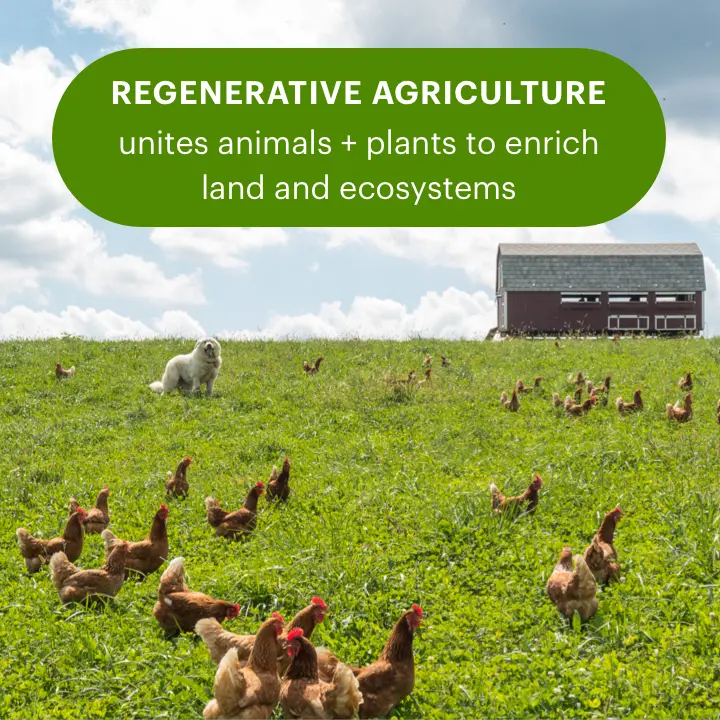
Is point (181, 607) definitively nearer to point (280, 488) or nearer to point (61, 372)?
point (280, 488)

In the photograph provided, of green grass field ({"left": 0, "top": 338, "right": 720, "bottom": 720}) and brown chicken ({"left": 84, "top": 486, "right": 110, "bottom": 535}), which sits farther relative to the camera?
brown chicken ({"left": 84, "top": 486, "right": 110, "bottom": 535})

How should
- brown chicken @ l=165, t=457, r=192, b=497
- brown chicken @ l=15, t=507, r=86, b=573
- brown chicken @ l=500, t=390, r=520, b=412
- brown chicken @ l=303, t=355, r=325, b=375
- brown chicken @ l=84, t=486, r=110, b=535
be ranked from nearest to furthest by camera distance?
brown chicken @ l=15, t=507, r=86, b=573, brown chicken @ l=84, t=486, r=110, b=535, brown chicken @ l=165, t=457, r=192, b=497, brown chicken @ l=500, t=390, r=520, b=412, brown chicken @ l=303, t=355, r=325, b=375

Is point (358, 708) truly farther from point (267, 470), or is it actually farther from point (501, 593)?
point (267, 470)

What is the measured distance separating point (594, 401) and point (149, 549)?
8499 mm

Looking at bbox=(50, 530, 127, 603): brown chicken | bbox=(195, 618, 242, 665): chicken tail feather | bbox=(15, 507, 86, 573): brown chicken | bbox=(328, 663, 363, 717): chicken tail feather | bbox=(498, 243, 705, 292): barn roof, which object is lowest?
bbox=(328, 663, 363, 717): chicken tail feather

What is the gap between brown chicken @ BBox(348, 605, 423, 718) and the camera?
452 centimetres

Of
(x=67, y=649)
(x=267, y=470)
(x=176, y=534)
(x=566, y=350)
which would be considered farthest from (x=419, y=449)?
(x=566, y=350)

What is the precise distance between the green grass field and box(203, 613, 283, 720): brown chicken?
684mm

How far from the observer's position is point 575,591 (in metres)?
5.48

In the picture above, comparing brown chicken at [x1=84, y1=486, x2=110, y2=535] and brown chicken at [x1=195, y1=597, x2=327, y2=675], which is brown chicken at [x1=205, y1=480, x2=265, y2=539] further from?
brown chicken at [x1=195, y1=597, x2=327, y2=675]

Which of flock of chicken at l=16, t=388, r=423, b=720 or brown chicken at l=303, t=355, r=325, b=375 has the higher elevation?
brown chicken at l=303, t=355, r=325, b=375

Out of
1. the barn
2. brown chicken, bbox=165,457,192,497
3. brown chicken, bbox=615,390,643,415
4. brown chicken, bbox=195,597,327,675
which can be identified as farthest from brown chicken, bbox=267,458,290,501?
the barn

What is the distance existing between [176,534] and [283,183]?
5604 mm

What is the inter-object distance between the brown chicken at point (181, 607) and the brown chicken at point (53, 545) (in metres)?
1.94
